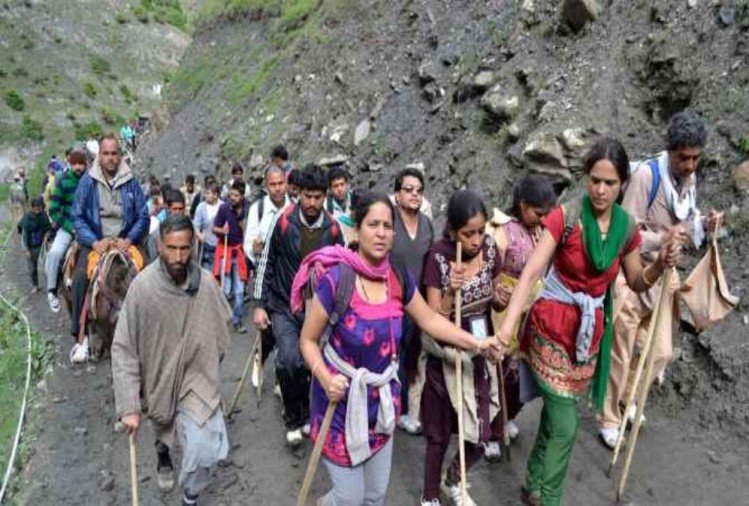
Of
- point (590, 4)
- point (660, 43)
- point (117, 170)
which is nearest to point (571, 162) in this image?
point (660, 43)

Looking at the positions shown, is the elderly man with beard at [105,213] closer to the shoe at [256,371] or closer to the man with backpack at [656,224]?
the shoe at [256,371]

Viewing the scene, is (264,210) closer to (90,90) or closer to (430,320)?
(430,320)

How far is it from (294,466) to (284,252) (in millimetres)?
1841

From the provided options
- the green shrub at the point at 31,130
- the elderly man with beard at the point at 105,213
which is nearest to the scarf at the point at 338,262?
the elderly man with beard at the point at 105,213

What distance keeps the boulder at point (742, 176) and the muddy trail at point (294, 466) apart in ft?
7.99

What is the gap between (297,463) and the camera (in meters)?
5.44

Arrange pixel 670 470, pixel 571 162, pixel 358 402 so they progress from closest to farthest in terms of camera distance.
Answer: pixel 358 402 → pixel 670 470 → pixel 571 162

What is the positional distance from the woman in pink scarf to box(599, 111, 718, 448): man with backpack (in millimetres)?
1835

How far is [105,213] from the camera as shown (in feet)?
23.2

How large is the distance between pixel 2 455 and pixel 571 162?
23.9 ft

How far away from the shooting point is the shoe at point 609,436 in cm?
520

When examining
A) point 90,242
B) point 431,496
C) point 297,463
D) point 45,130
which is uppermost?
point 90,242

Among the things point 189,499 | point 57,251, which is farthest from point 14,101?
point 189,499

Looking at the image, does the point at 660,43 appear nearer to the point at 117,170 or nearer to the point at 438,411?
the point at 438,411
